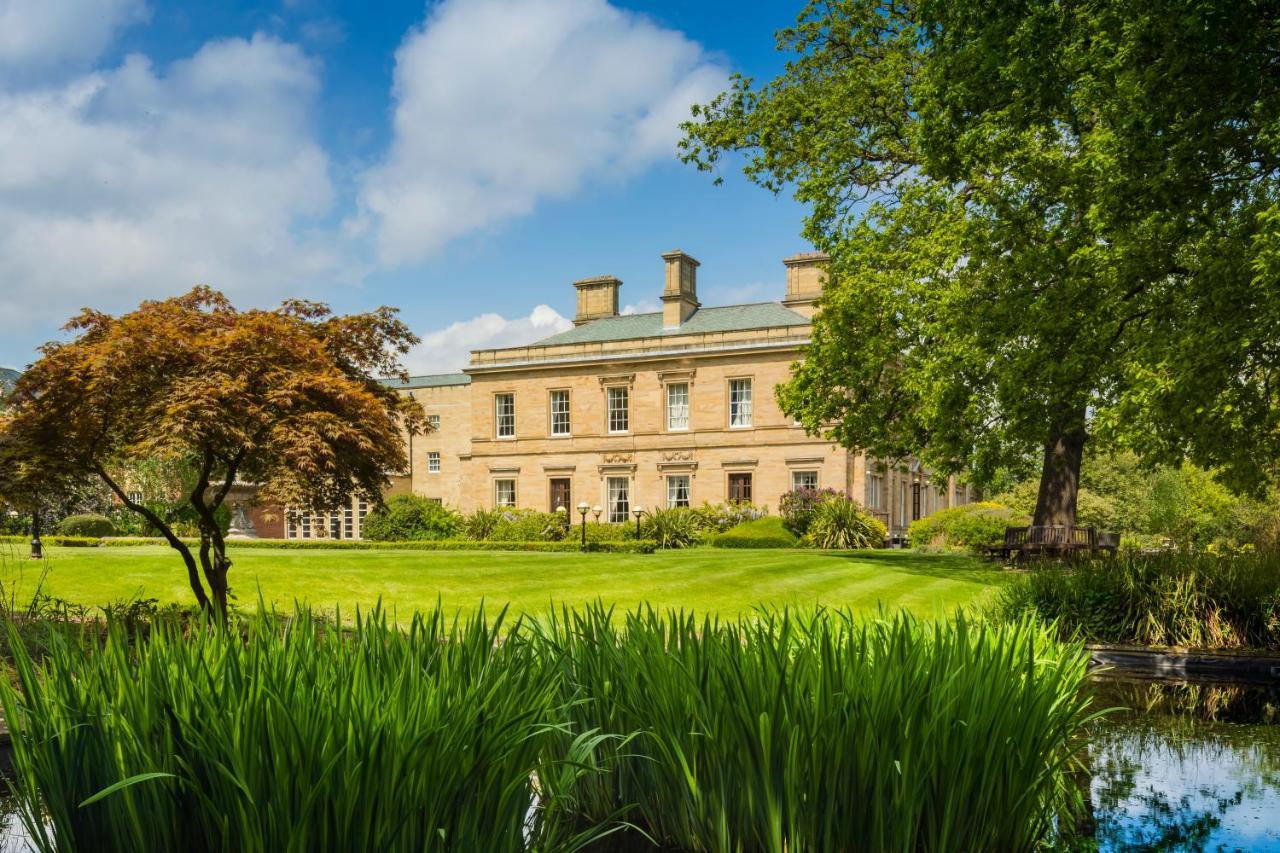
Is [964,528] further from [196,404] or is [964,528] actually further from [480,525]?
[196,404]

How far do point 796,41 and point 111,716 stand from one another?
854 inches

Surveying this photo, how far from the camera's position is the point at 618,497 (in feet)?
140

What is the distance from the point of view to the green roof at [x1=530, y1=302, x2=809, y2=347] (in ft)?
134

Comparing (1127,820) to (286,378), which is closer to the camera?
(1127,820)

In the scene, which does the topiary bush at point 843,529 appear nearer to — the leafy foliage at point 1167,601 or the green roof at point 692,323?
the green roof at point 692,323

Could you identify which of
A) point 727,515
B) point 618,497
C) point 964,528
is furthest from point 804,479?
point 964,528

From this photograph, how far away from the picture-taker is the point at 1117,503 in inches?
1692

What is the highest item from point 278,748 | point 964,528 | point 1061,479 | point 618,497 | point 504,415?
point 504,415

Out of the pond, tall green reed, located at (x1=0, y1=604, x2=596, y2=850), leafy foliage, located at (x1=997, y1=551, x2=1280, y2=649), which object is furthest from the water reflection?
tall green reed, located at (x1=0, y1=604, x2=596, y2=850)

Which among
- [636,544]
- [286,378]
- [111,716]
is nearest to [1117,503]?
[636,544]

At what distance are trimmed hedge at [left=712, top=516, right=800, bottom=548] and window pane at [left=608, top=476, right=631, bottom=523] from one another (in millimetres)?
8529

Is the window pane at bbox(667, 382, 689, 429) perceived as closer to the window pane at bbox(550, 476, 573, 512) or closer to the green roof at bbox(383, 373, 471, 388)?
the window pane at bbox(550, 476, 573, 512)

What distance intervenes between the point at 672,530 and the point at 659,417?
9297mm

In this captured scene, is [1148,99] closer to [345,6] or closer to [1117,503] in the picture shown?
[345,6]
